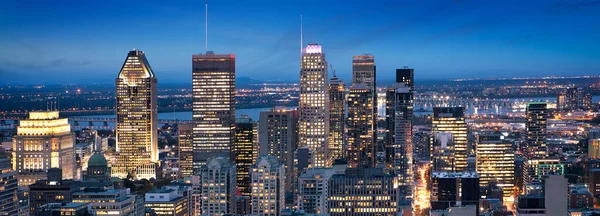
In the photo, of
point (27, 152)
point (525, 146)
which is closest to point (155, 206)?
point (27, 152)

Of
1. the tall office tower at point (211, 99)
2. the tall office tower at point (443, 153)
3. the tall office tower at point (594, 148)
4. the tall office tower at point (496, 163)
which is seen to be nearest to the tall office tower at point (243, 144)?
the tall office tower at point (211, 99)

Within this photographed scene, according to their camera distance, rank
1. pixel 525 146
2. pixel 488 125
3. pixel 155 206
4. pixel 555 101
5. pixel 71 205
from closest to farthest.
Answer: pixel 71 205 → pixel 155 206 → pixel 525 146 → pixel 488 125 → pixel 555 101

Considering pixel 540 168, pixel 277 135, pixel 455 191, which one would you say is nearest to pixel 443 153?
pixel 540 168

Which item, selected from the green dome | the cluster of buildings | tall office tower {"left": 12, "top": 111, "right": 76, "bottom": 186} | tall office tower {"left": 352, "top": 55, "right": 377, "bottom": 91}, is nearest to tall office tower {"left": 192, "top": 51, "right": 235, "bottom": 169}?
the cluster of buildings

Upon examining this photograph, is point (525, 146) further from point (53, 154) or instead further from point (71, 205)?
point (71, 205)

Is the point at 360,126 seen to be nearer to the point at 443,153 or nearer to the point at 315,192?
the point at 443,153
